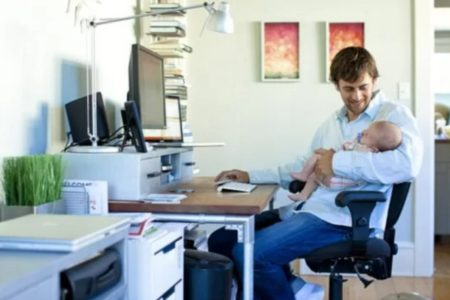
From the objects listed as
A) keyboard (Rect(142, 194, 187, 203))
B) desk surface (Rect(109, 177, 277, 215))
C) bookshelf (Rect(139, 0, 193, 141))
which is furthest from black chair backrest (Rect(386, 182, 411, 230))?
bookshelf (Rect(139, 0, 193, 141))

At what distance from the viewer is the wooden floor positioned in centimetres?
335

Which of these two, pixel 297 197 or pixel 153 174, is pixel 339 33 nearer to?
pixel 297 197

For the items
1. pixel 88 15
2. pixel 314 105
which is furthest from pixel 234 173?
pixel 314 105

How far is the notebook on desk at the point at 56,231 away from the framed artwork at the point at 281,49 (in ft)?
7.61

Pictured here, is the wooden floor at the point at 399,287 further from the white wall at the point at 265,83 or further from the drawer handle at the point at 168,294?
the drawer handle at the point at 168,294

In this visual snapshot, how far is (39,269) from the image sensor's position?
1158 mm

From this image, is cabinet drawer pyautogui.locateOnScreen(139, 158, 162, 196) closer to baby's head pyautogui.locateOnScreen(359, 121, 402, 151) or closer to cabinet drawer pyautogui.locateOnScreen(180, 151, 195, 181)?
cabinet drawer pyautogui.locateOnScreen(180, 151, 195, 181)

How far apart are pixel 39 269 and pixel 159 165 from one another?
1.18m

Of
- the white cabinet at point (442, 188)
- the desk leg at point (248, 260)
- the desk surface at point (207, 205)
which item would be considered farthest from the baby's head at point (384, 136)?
the white cabinet at point (442, 188)

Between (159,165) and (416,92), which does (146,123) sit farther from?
(416,92)

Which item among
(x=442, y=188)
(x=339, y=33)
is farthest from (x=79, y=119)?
(x=442, y=188)

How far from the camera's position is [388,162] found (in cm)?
211

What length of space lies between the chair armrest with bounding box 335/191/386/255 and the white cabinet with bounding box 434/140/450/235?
9.77ft

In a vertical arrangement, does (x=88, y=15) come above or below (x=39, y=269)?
above
